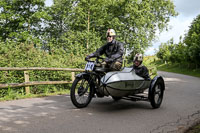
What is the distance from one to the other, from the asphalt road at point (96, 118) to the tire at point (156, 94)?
19 cm

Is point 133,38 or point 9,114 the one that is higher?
point 133,38

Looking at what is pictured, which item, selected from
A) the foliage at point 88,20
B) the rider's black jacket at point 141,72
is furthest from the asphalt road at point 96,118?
the foliage at point 88,20

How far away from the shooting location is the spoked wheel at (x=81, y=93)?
18.5 ft

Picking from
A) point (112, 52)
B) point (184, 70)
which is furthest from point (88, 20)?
point (112, 52)

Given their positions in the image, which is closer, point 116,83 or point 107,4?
point 116,83

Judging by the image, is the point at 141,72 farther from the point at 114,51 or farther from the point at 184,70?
the point at 184,70

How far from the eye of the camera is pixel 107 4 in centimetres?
3134

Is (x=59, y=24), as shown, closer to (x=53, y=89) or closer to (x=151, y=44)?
(x=151, y=44)

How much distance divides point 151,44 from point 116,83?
24867 millimetres

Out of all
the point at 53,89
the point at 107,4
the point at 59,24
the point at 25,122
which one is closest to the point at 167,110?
the point at 25,122

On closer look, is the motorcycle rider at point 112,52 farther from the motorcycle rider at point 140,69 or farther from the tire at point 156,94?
the tire at point 156,94

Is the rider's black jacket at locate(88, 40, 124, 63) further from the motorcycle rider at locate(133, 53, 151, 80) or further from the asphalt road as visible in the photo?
the asphalt road

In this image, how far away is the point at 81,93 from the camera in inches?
228

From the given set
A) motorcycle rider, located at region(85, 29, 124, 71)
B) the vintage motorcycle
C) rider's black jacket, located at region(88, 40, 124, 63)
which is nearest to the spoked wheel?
the vintage motorcycle
